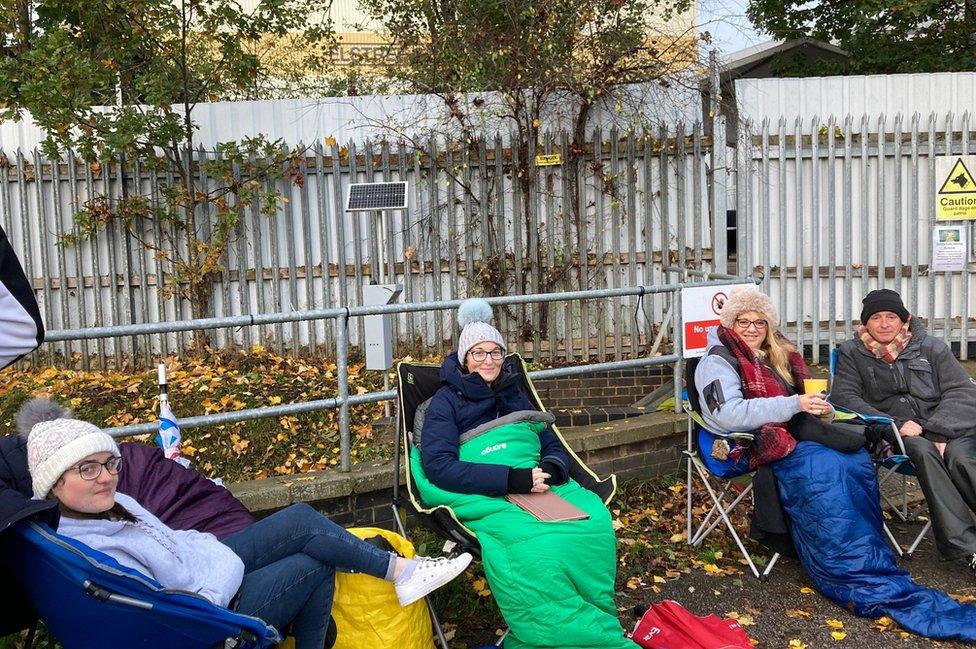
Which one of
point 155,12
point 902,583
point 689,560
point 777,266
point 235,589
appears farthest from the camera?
point 777,266

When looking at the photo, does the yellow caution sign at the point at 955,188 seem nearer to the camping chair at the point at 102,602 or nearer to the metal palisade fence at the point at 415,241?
the metal palisade fence at the point at 415,241

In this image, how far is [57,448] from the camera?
268cm

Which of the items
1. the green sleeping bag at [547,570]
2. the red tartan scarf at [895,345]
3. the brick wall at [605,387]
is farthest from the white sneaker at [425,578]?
the brick wall at [605,387]

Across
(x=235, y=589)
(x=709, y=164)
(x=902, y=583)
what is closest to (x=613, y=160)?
(x=709, y=164)

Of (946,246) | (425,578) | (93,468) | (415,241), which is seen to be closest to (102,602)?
(93,468)

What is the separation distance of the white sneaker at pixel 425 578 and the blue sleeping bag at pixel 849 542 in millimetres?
1773

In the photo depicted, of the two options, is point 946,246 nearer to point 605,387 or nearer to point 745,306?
point 605,387

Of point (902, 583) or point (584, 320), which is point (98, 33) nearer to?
point (584, 320)

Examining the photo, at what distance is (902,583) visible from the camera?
4.05m

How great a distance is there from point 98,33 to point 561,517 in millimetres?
6444

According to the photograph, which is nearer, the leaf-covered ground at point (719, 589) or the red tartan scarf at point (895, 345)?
the leaf-covered ground at point (719, 589)

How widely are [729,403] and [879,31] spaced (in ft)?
33.7

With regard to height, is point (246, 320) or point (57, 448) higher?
point (246, 320)

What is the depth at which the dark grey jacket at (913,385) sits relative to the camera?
4.66 m
